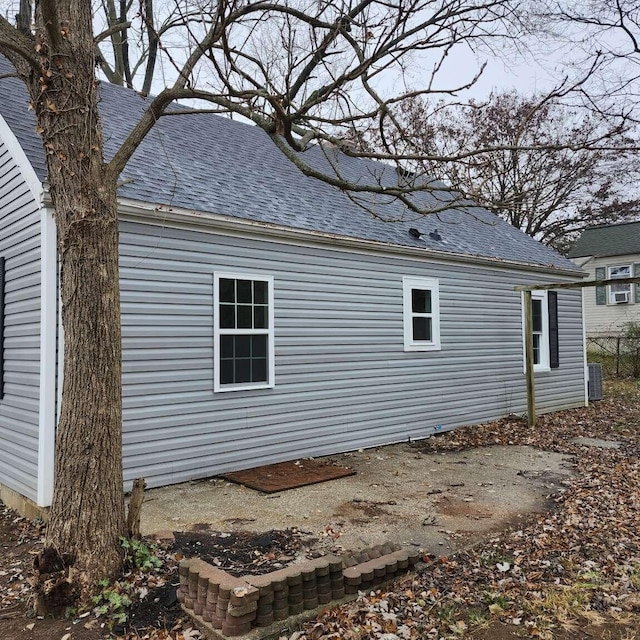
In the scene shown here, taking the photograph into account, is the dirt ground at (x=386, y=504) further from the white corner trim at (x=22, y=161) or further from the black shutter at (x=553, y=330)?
the black shutter at (x=553, y=330)

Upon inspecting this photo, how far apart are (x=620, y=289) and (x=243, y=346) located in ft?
71.6

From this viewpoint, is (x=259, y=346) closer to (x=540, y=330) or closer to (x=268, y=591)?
(x=268, y=591)

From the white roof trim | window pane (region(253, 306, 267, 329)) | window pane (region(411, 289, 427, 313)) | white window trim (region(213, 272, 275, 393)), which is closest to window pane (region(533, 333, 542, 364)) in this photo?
the white roof trim

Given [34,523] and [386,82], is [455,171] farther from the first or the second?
[34,523]

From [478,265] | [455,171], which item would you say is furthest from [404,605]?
[478,265]

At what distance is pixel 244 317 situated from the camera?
284 inches

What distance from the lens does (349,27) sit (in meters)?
4.90

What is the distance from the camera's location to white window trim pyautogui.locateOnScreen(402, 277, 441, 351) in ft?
30.6

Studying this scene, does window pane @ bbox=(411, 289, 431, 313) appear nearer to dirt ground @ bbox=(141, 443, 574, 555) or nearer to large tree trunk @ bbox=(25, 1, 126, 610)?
dirt ground @ bbox=(141, 443, 574, 555)

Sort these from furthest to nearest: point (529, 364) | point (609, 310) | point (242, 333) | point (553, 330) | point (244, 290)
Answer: point (609, 310) < point (553, 330) < point (529, 364) < point (244, 290) < point (242, 333)

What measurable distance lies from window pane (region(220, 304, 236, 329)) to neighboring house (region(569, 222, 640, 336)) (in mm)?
19849

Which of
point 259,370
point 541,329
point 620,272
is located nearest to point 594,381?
point 541,329

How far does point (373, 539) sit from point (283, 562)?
925 mm

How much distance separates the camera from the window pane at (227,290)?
7.02 m
